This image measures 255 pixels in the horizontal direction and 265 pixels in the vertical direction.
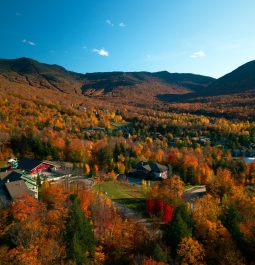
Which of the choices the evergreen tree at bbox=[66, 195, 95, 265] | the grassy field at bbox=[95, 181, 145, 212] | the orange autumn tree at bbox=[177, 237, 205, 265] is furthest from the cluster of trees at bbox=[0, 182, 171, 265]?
the grassy field at bbox=[95, 181, 145, 212]

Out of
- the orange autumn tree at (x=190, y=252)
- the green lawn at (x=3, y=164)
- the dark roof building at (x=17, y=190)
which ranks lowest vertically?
the orange autumn tree at (x=190, y=252)

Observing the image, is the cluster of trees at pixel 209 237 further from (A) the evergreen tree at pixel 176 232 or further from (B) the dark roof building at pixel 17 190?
(B) the dark roof building at pixel 17 190

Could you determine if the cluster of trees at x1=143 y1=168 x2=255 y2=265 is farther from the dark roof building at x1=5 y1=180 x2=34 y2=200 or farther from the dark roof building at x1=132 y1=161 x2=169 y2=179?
the dark roof building at x1=132 y1=161 x2=169 y2=179

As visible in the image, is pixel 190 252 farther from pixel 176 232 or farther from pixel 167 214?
pixel 167 214

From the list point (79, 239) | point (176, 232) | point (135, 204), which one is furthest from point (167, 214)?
point (79, 239)

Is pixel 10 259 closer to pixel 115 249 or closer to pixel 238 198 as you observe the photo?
pixel 115 249

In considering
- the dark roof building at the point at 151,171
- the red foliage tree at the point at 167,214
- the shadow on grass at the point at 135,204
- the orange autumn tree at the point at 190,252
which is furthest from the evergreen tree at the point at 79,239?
the dark roof building at the point at 151,171
